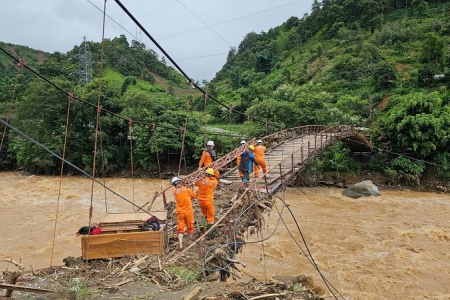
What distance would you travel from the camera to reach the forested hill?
1664 centimetres

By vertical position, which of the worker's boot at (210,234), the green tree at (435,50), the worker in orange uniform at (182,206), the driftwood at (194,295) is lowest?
the driftwood at (194,295)

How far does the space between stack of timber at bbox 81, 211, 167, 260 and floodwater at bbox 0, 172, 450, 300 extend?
157cm

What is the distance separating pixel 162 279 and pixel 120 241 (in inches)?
35.6

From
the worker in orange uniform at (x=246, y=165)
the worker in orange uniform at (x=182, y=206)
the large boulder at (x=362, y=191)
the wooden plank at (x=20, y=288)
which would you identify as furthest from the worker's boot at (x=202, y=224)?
the large boulder at (x=362, y=191)

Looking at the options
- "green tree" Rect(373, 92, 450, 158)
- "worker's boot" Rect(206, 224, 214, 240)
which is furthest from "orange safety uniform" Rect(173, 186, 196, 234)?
"green tree" Rect(373, 92, 450, 158)

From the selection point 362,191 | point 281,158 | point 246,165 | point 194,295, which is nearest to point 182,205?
point 194,295

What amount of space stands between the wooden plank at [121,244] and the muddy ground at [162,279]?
0.10 meters

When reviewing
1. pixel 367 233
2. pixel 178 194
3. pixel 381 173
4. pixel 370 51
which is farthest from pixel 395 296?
pixel 370 51

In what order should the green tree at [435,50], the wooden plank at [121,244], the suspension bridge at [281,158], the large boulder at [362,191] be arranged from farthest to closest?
the green tree at [435,50] < the large boulder at [362,191] < the suspension bridge at [281,158] < the wooden plank at [121,244]

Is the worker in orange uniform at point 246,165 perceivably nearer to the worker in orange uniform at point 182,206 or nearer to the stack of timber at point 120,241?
the worker in orange uniform at point 182,206

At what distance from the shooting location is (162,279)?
4.08 metres

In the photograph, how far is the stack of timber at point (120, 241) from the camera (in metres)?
4.55

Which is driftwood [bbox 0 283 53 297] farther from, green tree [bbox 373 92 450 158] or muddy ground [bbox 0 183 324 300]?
green tree [bbox 373 92 450 158]

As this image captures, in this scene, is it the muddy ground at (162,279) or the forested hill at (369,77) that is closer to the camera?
the muddy ground at (162,279)
